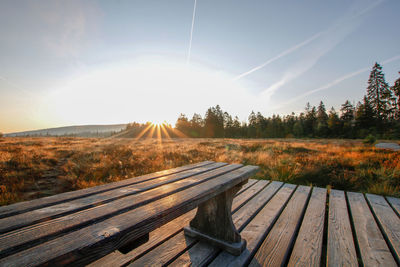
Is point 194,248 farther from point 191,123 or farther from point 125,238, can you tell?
point 191,123

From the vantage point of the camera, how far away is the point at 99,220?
0.97 metres

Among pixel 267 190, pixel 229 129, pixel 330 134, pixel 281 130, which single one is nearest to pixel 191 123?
pixel 229 129

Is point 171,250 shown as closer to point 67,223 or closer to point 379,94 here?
point 67,223

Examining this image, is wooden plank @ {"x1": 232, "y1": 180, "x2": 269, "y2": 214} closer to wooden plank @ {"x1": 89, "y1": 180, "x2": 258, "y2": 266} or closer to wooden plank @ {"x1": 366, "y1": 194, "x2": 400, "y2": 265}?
wooden plank @ {"x1": 89, "y1": 180, "x2": 258, "y2": 266}

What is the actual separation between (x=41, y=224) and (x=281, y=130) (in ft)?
216

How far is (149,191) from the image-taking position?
145cm

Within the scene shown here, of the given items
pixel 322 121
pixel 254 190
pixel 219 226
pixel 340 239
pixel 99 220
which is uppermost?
pixel 322 121

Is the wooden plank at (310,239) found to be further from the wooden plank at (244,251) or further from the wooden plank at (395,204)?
the wooden plank at (395,204)

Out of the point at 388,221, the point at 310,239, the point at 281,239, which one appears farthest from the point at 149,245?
the point at 388,221

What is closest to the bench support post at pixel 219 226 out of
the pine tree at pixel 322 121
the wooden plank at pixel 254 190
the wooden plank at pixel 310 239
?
the wooden plank at pixel 310 239

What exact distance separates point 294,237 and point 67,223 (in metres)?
2.20

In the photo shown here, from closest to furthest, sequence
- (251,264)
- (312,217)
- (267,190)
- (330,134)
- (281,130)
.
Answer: (251,264) → (312,217) → (267,190) → (330,134) → (281,130)

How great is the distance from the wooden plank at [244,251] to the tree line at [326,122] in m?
43.8

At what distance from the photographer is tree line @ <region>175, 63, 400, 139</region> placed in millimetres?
39250
